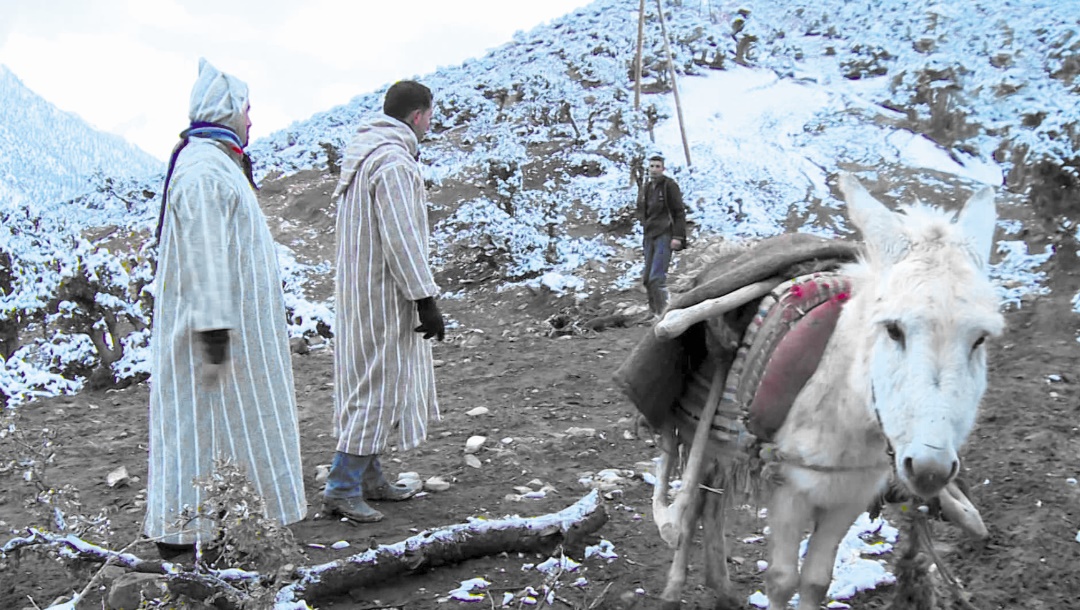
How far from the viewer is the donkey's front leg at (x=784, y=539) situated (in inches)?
78.9

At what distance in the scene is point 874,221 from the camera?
1.80 metres

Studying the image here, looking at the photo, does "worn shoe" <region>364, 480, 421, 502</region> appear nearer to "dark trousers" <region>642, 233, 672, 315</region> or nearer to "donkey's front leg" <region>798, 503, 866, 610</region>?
"donkey's front leg" <region>798, 503, 866, 610</region>

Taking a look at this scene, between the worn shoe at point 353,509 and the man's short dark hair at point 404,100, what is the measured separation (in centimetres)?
163

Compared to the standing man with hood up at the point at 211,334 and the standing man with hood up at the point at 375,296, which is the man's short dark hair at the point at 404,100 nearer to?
the standing man with hood up at the point at 375,296

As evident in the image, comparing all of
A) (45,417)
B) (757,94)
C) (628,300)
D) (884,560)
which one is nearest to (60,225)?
(45,417)

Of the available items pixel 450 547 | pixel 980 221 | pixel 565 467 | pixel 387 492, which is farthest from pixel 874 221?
pixel 565 467

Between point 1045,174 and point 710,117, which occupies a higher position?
point 710,117

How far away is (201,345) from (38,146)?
13.5ft

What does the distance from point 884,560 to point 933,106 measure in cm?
1340

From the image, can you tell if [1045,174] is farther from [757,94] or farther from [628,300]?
[757,94]

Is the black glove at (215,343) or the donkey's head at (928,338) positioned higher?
the black glove at (215,343)

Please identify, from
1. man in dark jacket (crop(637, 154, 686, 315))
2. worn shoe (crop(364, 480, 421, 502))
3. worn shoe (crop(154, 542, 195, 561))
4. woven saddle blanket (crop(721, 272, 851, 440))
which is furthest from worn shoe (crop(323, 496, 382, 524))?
man in dark jacket (crop(637, 154, 686, 315))

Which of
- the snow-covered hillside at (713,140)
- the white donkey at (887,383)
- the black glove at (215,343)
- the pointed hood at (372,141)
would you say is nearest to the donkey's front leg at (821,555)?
the white donkey at (887,383)

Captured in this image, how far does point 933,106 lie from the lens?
46.2 feet
